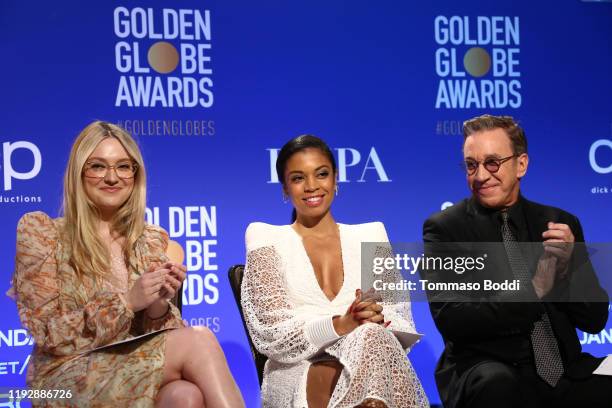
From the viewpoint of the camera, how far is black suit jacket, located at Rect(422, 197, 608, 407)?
11.3 feet

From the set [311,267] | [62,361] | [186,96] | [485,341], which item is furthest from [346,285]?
[186,96]

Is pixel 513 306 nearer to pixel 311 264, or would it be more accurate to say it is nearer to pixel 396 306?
pixel 396 306

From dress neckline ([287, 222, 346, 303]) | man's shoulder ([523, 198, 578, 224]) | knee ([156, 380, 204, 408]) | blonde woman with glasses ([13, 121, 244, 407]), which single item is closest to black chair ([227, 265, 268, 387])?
dress neckline ([287, 222, 346, 303])

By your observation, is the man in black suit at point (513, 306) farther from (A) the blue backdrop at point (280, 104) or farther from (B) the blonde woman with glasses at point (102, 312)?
(A) the blue backdrop at point (280, 104)

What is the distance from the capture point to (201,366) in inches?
122

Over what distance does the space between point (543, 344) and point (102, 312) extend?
1849mm

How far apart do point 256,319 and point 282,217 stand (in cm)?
154

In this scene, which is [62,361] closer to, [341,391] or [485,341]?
[341,391]

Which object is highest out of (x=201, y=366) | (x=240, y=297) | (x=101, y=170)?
(x=101, y=170)

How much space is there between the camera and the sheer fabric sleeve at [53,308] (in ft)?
10.1

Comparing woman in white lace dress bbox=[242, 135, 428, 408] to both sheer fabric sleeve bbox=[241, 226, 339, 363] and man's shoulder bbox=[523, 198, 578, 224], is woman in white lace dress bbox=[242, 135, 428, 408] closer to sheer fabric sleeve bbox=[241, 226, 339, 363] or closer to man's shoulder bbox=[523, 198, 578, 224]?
sheer fabric sleeve bbox=[241, 226, 339, 363]

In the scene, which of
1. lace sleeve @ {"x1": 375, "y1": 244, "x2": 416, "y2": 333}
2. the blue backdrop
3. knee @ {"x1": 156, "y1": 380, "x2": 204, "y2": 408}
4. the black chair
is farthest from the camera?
the blue backdrop

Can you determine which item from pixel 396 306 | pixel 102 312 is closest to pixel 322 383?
pixel 396 306

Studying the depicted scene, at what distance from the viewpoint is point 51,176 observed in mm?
4785
